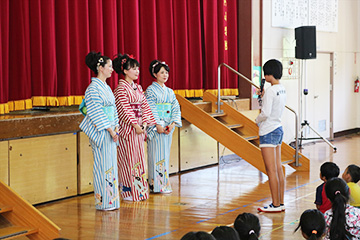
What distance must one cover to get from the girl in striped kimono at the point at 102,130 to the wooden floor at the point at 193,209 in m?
0.20

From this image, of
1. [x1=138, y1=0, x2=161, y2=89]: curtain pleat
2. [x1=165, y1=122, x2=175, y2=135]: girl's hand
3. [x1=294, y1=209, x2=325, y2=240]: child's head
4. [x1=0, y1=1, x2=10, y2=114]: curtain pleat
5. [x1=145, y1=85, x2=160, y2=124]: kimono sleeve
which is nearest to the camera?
[x1=294, y1=209, x2=325, y2=240]: child's head

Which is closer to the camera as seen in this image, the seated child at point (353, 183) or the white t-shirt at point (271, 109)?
the seated child at point (353, 183)

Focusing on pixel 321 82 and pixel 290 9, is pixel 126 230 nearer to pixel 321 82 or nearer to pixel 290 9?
pixel 290 9

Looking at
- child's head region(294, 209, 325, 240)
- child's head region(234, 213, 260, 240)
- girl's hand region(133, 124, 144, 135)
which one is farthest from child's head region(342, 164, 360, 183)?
girl's hand region(133, 124, 144, 135)

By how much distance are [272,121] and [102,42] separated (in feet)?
8.33

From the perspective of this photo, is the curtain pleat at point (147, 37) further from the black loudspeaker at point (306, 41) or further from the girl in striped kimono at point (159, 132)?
the black loudspeaker at point (306, 41)

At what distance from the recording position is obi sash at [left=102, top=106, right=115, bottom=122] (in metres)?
5.43

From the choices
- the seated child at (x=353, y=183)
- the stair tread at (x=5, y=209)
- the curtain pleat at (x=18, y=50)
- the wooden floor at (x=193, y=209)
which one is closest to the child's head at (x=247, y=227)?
the seated child at (x=353, y=183)

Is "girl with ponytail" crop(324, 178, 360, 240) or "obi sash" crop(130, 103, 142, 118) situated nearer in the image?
"girl with ponytail" crop(324, 178, 360, 240)

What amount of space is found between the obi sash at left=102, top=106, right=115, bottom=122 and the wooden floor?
86 centimetres

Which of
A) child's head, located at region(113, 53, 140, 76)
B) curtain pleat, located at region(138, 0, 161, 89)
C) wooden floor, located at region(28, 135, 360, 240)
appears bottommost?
wooden floor, located at region(28, 135, 360, 240)

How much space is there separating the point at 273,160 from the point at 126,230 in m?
1.44

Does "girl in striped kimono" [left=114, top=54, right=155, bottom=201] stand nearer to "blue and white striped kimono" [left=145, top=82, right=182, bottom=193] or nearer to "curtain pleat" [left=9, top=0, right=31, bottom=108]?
"blue and white striped kimono" [left=145, top=82, right=182, bottom=193]

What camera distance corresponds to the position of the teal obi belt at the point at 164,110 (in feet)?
20.8
